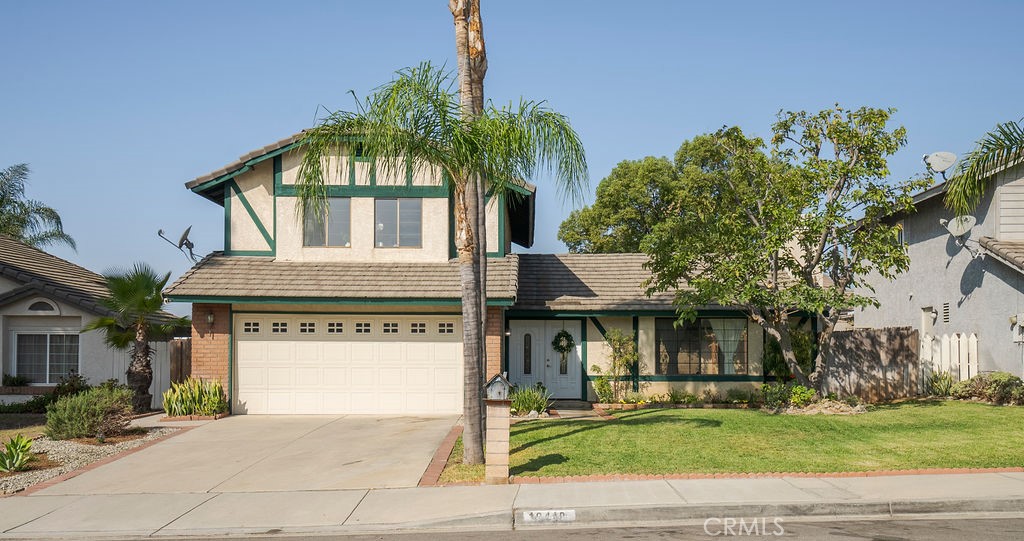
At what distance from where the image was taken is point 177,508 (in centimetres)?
949

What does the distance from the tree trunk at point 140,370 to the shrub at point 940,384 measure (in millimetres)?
17827

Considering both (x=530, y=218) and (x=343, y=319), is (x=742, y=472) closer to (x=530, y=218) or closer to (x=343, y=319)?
(x=343, y=319)

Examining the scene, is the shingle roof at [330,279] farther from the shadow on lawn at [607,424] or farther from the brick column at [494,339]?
the shadow on lawn at [607,424]

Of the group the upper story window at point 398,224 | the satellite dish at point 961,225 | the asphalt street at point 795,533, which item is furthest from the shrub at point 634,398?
the asphalt street at point 795,533

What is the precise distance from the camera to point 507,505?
29.2 ft

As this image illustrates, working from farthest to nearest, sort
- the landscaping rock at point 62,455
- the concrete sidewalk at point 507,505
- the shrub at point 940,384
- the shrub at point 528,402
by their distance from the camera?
the shrub at point 940,384, the shrub at point 528,402, the landscaping rock at point 62,455, the concrete sidewalk at point 507,505

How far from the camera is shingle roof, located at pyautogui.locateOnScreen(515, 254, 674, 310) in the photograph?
19.2m

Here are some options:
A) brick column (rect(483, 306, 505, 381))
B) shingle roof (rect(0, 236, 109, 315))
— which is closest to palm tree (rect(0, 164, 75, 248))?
shingle roof (rect(0, 236, 109, 315))

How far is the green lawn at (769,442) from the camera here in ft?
35.6

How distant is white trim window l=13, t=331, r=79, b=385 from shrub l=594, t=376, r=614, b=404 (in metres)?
12.7

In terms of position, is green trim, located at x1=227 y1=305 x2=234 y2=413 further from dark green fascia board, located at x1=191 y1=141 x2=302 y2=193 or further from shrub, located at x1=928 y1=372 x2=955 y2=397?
shrub, located at x1=928 y1=372 x2=955 y2=397

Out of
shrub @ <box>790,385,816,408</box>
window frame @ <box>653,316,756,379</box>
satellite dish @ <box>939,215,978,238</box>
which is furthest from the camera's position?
window frame @ <box>653,316,756,379</box>

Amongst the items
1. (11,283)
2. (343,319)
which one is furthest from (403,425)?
(11,283)

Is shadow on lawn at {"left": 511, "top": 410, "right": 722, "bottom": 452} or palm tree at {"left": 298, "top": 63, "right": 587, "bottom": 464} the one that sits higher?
palm tree at {"left": 298, "top": 63, "right": 587, "bottom": 464}
